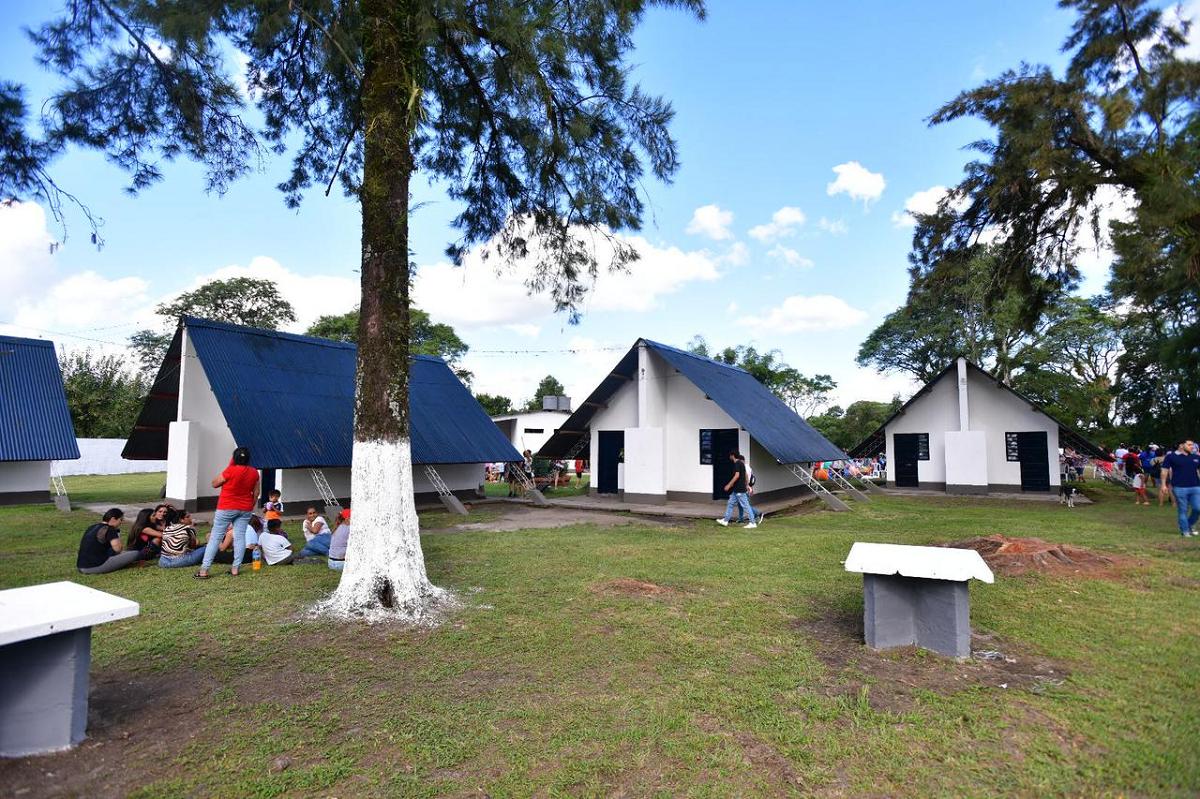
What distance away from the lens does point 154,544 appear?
8422 mm

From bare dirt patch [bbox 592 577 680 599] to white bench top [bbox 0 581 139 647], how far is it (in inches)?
171

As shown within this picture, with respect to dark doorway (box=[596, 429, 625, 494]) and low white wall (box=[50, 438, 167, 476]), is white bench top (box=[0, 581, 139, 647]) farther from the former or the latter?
low white wall (box=[50, 438, 167, 476])

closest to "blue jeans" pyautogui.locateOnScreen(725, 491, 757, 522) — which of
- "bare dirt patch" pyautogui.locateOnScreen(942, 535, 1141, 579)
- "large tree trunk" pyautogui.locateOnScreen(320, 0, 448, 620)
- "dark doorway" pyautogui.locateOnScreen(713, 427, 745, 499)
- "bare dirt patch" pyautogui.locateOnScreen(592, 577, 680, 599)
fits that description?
"dark doorway" pyautogui.locateOnScreen(713, 427, 745, 499)

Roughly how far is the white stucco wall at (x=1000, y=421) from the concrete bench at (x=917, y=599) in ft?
60.8

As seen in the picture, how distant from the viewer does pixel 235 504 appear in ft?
24.8

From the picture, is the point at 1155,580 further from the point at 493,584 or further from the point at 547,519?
the point at 547,519

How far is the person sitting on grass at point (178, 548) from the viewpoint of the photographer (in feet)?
26.6

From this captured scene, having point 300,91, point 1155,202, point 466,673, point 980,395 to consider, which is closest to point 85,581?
point 466,673

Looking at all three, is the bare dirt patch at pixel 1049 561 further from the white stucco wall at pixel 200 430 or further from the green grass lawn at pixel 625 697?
the white stucco wall at pixel 200 430

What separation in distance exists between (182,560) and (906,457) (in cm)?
2190

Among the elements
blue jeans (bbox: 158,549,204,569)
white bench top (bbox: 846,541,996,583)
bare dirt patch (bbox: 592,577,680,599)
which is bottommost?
bare dirt patch (bbox: 592,577,680,599)

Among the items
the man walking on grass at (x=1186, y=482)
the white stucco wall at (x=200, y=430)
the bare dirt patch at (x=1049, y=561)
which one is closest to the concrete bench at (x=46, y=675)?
the bare dirt patch at (x=1049, y=561)

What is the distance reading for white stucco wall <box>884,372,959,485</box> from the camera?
71.1ft

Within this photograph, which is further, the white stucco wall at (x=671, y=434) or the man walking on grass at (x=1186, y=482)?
the white stucco wall at (x=671, y=434)
